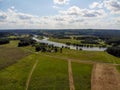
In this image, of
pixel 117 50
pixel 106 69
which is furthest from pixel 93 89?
pixel 117 50

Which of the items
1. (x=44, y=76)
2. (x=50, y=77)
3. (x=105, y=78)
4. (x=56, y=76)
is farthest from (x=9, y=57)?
(x=105, y=78)

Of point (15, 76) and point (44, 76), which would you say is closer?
point (15, 76)

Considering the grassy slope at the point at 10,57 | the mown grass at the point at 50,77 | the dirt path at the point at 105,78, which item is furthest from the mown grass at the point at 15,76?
the dirt path at the point at 105,78

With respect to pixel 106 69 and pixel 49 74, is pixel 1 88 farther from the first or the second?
pixel 106 69

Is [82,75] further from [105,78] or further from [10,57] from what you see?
[10,57]

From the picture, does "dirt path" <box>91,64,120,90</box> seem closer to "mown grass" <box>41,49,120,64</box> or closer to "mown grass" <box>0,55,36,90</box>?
"mown grass" <box>41,49,120,64</box>

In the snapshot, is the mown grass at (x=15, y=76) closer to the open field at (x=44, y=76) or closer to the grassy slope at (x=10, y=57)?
the open field at (x=44, y=76)
